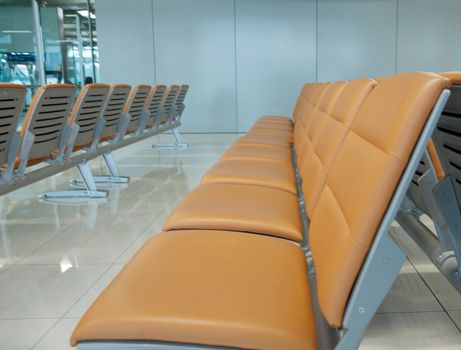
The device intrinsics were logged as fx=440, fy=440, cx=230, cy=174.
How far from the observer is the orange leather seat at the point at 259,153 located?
8.64 ft

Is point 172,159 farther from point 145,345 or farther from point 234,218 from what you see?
point 145,345

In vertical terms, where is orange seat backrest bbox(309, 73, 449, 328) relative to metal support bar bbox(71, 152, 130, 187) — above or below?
above

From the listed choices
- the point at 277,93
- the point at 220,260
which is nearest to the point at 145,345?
the point at 220,260

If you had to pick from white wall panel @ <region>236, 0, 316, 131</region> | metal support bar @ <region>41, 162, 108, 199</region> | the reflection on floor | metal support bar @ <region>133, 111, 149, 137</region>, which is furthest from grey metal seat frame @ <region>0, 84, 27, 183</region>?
white wall panel @ <region>236, 0, 316, 131</region>

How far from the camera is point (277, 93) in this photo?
871cm

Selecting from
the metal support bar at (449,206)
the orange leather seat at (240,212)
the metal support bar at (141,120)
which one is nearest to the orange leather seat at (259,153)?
the orange leather seat at (240,212)

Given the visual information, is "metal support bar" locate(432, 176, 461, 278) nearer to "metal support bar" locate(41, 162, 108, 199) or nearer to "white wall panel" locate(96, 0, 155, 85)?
"metal support bar" locate(41, 162, 108, 199)

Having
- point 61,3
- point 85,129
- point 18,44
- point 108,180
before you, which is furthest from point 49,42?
point 85,129

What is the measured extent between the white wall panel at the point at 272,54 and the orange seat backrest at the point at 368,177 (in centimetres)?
789

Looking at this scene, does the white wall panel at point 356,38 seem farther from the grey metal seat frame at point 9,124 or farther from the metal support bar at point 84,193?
the grey metal seat frame at point 9,124

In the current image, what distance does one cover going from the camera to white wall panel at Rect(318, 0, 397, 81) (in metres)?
8.31

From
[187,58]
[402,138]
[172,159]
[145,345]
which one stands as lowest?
[172,159]

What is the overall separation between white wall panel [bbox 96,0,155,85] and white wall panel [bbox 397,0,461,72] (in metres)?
4.85

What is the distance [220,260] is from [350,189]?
1.19 ft
